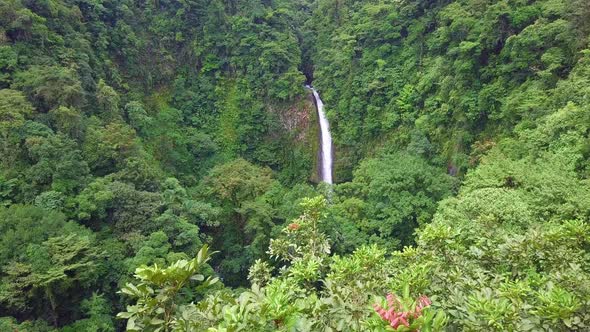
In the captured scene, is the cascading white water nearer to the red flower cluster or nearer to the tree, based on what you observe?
the tree

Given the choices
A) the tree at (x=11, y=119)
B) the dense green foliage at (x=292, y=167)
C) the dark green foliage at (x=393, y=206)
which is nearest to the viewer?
the dense green foliage at (x=292, y=167)

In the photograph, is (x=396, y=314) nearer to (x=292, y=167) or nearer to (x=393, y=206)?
(x=393, y=206)

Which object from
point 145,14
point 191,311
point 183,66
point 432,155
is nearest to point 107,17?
point 145,14

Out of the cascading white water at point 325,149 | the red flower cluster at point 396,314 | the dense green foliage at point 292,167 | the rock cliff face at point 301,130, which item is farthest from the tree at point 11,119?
the red flower cluster at point 396,314

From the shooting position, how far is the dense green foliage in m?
3.74

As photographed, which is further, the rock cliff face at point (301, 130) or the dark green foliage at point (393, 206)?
the rock cliff face at point (301, 130)

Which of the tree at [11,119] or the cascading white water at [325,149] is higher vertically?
the tree at [11,119]

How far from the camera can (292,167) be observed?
2244 cm

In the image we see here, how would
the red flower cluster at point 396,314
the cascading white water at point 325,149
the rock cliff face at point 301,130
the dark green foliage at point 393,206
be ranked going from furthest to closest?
the rock cliff face at point 301,130, the cascading white water at point 325,149, the dark green foliage at point 393,206, the red flower cluster at point 396,314

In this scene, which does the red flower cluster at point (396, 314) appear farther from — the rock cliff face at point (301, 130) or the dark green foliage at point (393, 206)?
the rock cliff face at point (301, 130)

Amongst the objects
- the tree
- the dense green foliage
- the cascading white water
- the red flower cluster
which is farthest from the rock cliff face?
the red flower cluster

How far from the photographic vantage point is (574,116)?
396 inches

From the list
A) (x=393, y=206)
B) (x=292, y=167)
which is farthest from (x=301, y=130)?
(x=393, y=206)

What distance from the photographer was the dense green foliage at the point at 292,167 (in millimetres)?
3736
